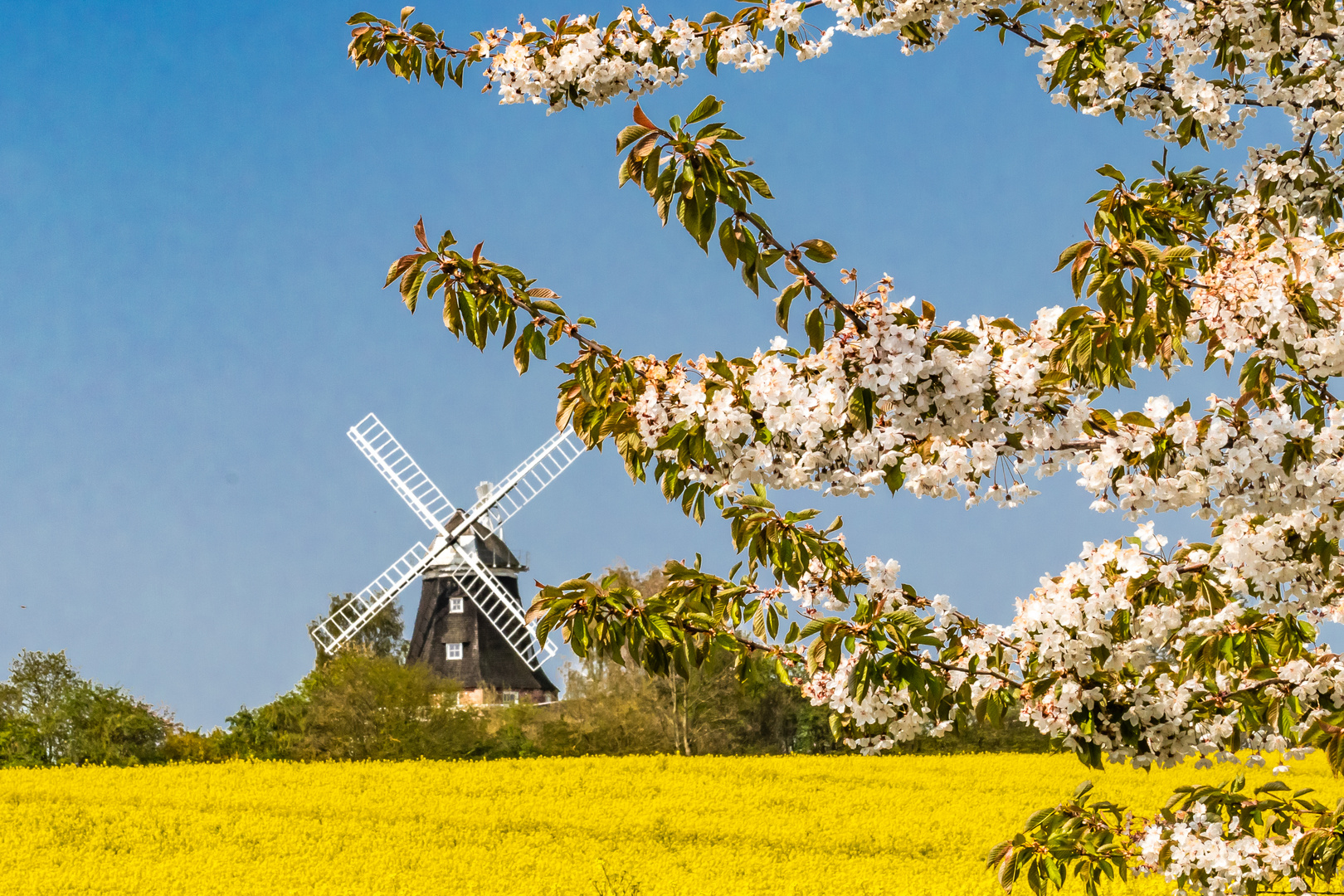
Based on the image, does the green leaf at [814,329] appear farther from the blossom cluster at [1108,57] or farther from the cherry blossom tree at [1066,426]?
the blossom cluster at [1108,57]

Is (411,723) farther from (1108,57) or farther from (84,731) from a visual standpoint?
(1108,57)

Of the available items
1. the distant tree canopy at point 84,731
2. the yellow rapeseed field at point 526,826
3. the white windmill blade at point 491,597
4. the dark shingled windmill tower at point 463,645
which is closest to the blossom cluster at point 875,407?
the yellow rapeseed field at point 526,826

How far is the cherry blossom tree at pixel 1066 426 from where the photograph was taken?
3.37 m

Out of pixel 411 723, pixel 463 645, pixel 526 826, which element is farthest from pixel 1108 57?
pixel 463 645

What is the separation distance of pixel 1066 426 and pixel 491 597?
114 feet

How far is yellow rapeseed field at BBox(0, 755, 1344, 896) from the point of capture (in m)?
11.6

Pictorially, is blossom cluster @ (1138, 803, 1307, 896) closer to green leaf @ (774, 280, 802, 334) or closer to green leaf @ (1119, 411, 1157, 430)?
green leaf @ (1119, 411, 1157, 430)

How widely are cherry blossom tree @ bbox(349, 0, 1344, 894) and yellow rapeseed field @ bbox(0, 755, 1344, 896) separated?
22.2ft

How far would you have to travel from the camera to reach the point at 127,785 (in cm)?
1827

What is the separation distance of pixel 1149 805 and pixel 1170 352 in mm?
14970

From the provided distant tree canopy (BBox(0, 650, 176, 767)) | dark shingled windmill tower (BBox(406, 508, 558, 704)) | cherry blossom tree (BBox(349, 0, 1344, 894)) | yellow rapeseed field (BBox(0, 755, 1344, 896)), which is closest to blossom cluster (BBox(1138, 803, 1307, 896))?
cherry blossom tree (BBox(349, 0, 1344, 894))

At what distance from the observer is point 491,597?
36875mm

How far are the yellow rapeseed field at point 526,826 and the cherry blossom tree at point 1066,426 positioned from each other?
677 centimetres

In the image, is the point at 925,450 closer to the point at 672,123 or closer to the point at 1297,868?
the point at 672,123
